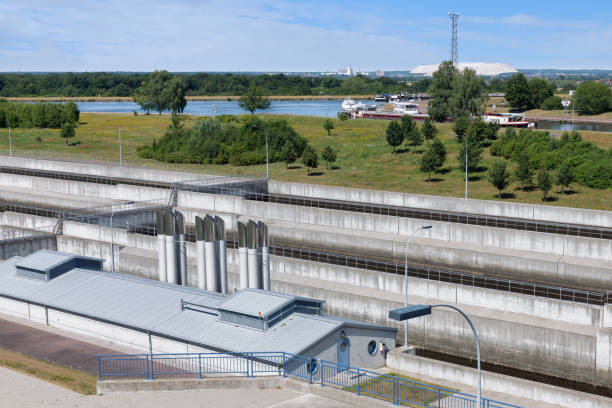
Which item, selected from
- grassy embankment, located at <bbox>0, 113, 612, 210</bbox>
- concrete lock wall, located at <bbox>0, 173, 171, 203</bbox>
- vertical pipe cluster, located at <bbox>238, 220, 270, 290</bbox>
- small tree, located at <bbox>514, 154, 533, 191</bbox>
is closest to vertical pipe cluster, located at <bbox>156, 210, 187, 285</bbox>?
vertical pipe cluster, located at <bbox>238, 220, 270, 290</bbox>

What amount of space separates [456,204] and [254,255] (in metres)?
26.5

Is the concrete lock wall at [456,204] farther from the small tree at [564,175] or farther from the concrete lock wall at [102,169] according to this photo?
the small tree at [564,175]

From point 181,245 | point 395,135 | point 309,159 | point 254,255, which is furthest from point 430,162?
point 254,255

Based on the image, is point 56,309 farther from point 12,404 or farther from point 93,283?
point 12,404

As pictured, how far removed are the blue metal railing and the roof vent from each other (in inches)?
386

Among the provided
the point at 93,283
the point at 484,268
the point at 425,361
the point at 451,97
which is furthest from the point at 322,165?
the point at 425,361

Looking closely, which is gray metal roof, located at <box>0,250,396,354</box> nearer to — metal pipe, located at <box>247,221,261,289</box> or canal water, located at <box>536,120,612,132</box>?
metal pipe, located at <box>247,221,261,289</box>

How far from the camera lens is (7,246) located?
49.6 meters

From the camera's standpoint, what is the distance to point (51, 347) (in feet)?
108

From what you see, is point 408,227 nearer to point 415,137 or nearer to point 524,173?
point 524,173

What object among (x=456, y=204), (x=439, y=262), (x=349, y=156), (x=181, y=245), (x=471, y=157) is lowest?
(x=439, y=262)

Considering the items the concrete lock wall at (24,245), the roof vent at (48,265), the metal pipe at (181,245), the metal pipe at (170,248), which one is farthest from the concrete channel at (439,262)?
the roof vent at (48,265)

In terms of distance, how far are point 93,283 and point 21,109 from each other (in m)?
105

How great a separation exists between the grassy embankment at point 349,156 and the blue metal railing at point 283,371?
137ft
